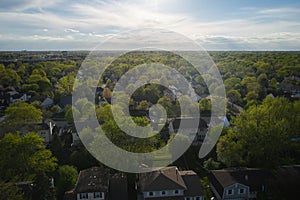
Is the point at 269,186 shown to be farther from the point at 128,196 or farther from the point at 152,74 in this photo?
the point at 152,74

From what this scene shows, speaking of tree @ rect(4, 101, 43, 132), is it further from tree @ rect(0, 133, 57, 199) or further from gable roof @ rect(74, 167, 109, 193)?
gable roof @ rect(74, 167, 109, 193)

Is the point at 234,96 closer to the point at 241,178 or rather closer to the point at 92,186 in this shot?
the point at 241,178

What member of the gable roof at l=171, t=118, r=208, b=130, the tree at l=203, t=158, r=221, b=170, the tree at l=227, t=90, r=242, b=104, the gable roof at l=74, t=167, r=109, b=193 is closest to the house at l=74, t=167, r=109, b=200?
the gable roof at l=74, t=167, r=109, b=193

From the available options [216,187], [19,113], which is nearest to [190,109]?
[216,187]

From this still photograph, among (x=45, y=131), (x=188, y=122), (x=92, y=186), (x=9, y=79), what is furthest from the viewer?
(x=9, y=79)

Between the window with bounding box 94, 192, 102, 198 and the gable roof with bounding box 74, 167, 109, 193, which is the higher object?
the gable roof with bounding box 74, 167, 109, 193

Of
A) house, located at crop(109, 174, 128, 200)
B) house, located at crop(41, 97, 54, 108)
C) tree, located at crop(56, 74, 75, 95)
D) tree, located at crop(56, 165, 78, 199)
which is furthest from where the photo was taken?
tree, located at crop(56, 74, 75, 95)

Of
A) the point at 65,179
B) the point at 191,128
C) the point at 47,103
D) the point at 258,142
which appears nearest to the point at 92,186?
the point at 65,179
